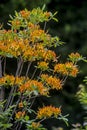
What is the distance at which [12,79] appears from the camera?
4.15 meters

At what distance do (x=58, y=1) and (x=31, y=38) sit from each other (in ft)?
20.1

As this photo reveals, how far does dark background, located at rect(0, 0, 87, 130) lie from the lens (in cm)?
920

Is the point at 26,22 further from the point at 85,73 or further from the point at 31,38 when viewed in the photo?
the point at 85,73

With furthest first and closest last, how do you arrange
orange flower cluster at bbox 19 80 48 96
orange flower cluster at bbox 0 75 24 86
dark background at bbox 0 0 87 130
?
1. dark background at bbox 0 0 87 130
2. orange flower cluster at bbox 0 75 24 86
3. orange flower cluster at bbox 19 80 48 96

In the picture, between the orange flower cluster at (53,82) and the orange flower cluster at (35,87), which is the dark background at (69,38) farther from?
the orange flower cluster at (35,87)

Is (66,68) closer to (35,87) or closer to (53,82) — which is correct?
(53,82)

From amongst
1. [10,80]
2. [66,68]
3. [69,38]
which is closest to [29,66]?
[10,80]

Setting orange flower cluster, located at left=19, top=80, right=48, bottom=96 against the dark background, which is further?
the dark background

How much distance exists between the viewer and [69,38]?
Answer: 10.2 m

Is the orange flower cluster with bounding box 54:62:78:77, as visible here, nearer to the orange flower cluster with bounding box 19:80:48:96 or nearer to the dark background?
the orange flower cluster with bounding box 19:80:48:96

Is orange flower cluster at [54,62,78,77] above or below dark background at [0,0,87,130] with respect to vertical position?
below

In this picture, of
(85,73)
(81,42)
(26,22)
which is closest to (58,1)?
(81,42)

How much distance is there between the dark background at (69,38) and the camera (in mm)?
9195

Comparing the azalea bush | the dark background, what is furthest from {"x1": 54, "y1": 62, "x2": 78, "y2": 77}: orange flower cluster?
the dark background
